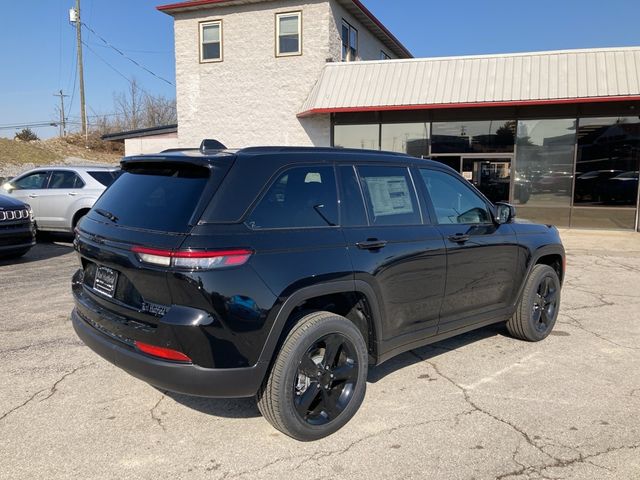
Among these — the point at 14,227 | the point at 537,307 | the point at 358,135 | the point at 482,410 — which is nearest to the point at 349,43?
the point at 358,135

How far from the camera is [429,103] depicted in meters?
14.6

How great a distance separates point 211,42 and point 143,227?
652 inches

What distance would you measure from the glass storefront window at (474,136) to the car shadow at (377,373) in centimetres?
1081

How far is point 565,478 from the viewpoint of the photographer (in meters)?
2.86

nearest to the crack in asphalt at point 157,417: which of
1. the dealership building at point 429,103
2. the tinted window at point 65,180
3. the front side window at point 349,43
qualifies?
the tinted window at point 65,180

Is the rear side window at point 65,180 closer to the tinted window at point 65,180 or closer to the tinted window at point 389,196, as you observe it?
the tinted window at point 65,180

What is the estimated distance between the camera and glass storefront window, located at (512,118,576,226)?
14891 mm

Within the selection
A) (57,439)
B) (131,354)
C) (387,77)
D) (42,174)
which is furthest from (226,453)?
(387,77)

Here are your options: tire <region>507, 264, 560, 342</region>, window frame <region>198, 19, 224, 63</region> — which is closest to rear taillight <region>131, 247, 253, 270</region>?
tire <region>507, 264, 560, 342</region>

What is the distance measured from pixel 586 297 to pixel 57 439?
665 cm

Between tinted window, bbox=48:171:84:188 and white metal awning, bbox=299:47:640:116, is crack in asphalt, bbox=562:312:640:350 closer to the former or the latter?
white metal awning, bbox=299:47:640:116

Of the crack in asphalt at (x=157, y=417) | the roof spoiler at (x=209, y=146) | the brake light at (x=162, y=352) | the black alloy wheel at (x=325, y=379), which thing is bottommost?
the crack in asphalt at (x=157, y=417)

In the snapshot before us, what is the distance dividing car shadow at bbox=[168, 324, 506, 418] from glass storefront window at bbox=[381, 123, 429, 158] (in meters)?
11.0

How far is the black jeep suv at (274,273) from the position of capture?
111 inches
